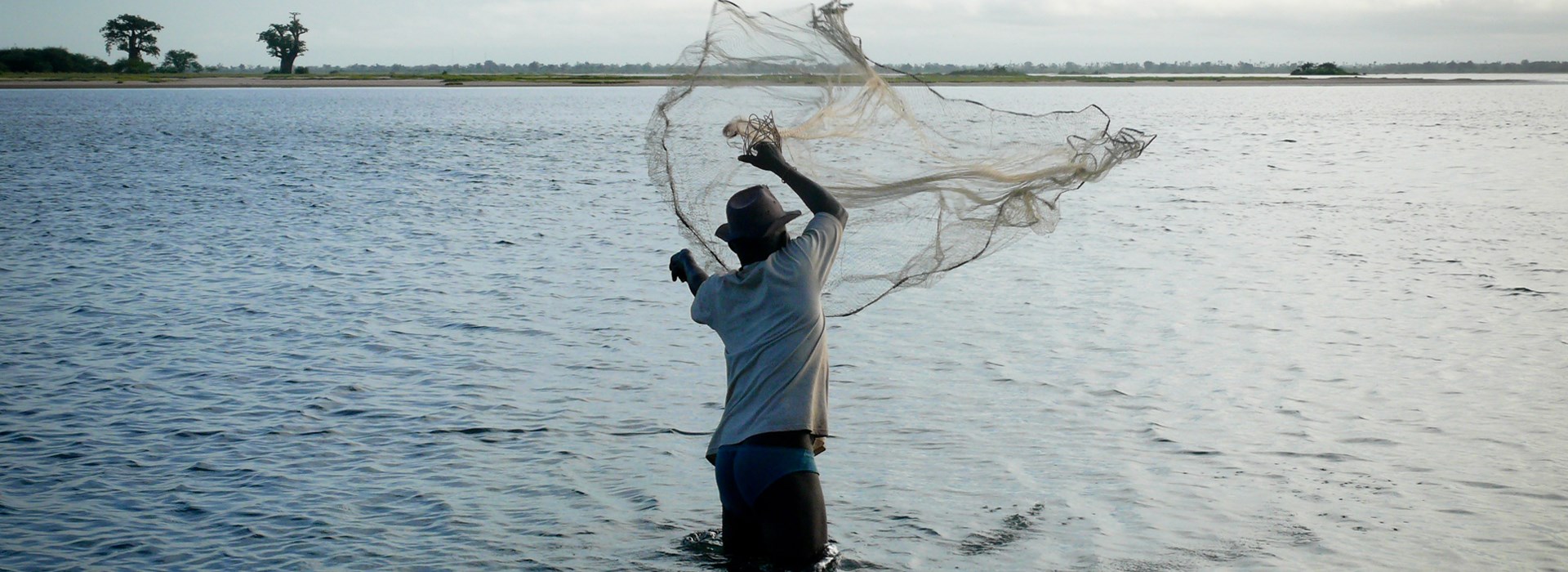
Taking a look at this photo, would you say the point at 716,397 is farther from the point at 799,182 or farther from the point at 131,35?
the point at 131,35

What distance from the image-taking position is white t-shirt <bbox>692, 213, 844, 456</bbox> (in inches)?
191

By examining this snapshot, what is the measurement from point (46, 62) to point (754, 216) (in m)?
151

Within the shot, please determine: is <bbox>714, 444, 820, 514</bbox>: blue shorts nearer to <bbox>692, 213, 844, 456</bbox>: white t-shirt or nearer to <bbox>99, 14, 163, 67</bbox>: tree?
<bbox>692, 213, 844, 456</bbox>: white t-shirt

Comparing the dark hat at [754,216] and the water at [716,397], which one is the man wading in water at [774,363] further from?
the water at [716,397]

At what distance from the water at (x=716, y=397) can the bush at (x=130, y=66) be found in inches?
5641

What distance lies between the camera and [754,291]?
4867 mm

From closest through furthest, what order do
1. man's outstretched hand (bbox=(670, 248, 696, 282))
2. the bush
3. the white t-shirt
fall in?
1. the white t-shirt
2. man's outstretched hand (bbox=(670, 248, 696, 282))
3. the bush

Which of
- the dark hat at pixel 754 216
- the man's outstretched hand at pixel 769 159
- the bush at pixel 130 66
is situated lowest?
the dark hat at pixel 754 216

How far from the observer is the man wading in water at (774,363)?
486cm

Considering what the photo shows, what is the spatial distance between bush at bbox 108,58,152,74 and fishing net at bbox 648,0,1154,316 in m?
162

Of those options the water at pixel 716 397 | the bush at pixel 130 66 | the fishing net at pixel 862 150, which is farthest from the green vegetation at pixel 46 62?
the fishing net at pixel 862 150

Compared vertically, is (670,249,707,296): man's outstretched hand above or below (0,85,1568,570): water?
above

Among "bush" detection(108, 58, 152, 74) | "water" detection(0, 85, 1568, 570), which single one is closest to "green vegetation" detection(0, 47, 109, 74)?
"bush" detection(108, 58, 152, 74)

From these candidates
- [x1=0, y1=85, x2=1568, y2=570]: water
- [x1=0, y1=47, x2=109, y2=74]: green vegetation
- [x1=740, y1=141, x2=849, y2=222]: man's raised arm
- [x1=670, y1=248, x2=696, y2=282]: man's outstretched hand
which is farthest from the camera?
[x1=0, y1=47, x2=109, y2=74]: green vegetation
